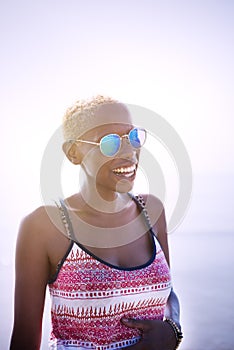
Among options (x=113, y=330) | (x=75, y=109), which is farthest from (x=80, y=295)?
(x=75, y=109)

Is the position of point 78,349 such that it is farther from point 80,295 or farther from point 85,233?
point 85,233

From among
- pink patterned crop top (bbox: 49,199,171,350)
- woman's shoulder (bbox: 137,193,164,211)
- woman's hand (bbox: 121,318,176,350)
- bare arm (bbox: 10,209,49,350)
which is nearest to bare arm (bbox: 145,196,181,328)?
woman's shoulder (bbox: 137,193,164,211)

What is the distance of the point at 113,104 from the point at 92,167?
21cm

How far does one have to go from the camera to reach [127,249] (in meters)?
1.42

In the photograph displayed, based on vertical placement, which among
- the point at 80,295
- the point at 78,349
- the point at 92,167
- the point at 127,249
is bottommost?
the point at 78,349

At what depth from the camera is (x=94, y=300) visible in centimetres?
128

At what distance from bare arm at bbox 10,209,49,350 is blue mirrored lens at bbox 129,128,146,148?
0.38 metres

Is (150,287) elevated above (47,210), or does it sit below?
below

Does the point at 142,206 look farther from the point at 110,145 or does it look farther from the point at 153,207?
the point at 110,145

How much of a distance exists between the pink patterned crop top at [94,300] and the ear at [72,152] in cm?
29

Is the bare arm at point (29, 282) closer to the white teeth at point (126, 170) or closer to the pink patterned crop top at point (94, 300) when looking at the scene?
the pink patterned crop top at point (94, 300)

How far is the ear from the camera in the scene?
1.43m

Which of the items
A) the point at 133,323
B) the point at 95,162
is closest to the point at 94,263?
the point at 133,323

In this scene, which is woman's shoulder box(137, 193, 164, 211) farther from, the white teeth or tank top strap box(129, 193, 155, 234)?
the white teeth
